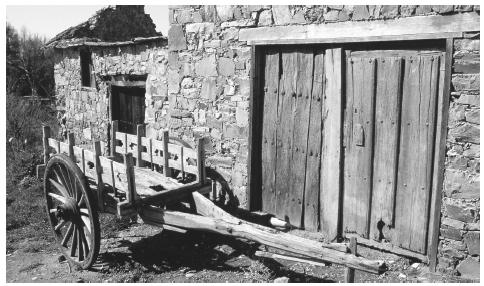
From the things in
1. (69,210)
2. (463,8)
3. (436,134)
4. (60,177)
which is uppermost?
(463,8)

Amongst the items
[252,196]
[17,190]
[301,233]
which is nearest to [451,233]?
[301,233]

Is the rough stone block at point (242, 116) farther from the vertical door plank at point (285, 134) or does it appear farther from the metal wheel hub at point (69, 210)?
the metal wheel hub at point (69, 210)

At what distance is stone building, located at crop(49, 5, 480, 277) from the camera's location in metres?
3.62

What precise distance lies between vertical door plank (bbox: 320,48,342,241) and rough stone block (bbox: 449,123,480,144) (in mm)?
1018

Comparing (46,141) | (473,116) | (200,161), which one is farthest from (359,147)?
(46,141)

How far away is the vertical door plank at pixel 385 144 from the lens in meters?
3.93

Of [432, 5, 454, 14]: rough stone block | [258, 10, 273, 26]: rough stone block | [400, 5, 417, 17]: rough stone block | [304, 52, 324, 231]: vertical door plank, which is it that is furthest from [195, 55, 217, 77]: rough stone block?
[432, 5, 454, 14]: rough stone block

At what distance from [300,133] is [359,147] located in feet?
2.05

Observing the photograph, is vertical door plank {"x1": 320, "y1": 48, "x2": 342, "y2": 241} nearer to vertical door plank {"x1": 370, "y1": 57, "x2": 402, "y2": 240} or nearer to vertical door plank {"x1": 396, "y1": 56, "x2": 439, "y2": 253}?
vertical door plank {"x1": 370, "y1": 57, "x2": 402, "y2": 240}

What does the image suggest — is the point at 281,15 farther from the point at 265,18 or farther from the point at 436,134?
the point at 436,134

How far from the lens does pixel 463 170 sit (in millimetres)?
3598

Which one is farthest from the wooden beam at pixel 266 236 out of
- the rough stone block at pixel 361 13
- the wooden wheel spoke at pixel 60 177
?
the rough stone block at pixel 361 13

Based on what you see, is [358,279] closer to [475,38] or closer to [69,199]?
[475,38]

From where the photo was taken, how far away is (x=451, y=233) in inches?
147
